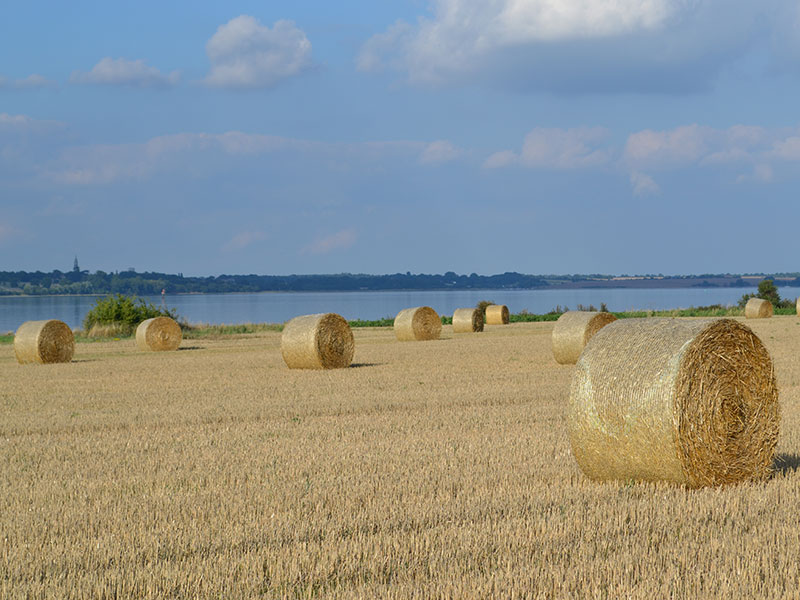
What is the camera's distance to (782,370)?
762 inches

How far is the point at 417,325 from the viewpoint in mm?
34031

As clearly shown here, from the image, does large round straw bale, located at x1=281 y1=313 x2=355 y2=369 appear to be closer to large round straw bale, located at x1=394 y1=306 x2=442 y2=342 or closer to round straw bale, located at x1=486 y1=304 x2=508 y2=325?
large round straw bale, located at x1=394 y1=306 x2=442 y2=342

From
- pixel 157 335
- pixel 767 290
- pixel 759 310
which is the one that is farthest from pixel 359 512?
pixel 767 290

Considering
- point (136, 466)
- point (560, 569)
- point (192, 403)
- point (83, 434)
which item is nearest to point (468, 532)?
point (560, 569)

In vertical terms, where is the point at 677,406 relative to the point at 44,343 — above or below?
below

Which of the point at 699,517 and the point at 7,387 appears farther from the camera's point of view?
the point at 7,387

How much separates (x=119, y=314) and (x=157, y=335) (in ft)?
43.2

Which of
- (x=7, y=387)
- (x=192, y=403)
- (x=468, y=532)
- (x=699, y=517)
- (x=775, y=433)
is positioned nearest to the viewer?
(x=468, y=532)

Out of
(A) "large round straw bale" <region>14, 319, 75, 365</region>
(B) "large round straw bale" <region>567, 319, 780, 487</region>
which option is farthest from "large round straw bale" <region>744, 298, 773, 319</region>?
(B) "large round straw bale" <region>567, 319, 780, 487</region>

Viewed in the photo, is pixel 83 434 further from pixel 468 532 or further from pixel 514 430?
pixel 468 532

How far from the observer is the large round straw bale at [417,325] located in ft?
111

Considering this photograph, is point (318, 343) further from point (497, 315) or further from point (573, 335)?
point (497, 315)

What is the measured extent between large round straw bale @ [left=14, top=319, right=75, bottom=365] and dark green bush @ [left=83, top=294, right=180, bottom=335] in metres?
16.3

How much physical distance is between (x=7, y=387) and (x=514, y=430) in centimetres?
1199
